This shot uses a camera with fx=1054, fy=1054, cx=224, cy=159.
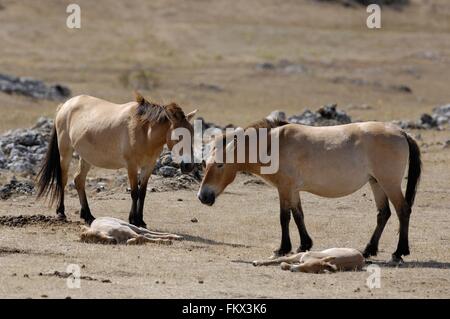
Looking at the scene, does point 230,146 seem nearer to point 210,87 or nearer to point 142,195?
point 142,195

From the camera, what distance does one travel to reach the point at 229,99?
41062 mm

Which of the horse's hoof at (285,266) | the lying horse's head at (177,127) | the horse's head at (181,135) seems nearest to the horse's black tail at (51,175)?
the lying horse's head at (177,127)

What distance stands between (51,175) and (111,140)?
1.57 metres

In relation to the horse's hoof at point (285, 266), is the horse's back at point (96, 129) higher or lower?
higher

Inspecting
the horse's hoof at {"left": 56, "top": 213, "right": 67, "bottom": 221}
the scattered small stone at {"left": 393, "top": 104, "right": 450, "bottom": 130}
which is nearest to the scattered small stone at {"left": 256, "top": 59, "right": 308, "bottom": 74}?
the scattered small stone at {"left": 393, "top": 104, "right": 450, "bottom": 130}

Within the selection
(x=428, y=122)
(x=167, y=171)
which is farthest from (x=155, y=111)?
(x=428, y=122)

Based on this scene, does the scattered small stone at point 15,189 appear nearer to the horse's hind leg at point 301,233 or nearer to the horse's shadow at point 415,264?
the horse's hind leg at point 301,233

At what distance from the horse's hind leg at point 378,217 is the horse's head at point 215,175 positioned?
1879mm

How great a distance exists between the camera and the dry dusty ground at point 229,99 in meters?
11.5

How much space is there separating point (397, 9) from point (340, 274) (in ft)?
237

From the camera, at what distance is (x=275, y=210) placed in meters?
18.0

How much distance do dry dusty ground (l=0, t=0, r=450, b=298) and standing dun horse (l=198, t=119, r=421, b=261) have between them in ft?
2.29

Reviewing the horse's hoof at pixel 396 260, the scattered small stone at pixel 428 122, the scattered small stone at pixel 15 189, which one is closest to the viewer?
the horse's hoof at pixel 396 260
